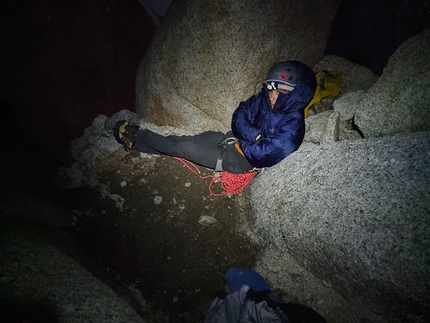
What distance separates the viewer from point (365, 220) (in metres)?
2.25

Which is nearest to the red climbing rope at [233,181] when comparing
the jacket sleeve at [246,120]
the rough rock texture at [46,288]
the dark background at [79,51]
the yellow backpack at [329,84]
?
the jacket sleeve at [246,120]

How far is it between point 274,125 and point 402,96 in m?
1.62

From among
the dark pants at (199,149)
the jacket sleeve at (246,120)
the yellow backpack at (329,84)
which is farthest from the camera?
the yellow backpack at (329,84)

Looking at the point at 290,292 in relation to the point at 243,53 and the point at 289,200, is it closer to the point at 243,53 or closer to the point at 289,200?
the point at 289,200

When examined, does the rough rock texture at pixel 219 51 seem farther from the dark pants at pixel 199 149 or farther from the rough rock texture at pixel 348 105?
the rough rock texture at pixel 348 105

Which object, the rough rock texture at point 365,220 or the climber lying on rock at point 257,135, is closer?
the rough rock texture at point 365,220

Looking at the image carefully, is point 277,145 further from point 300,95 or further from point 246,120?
point 300,95

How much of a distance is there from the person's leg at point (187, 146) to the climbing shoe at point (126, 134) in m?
0.08

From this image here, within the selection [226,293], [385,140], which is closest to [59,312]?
[226,293]

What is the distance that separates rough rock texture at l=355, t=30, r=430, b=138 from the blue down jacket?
2.74ft

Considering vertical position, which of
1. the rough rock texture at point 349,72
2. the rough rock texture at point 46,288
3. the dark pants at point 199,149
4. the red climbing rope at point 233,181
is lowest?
the rough rock texture at point 46,288

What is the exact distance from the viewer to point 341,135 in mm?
3543

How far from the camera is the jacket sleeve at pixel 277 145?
344 cm

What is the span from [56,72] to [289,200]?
14.3 ft
